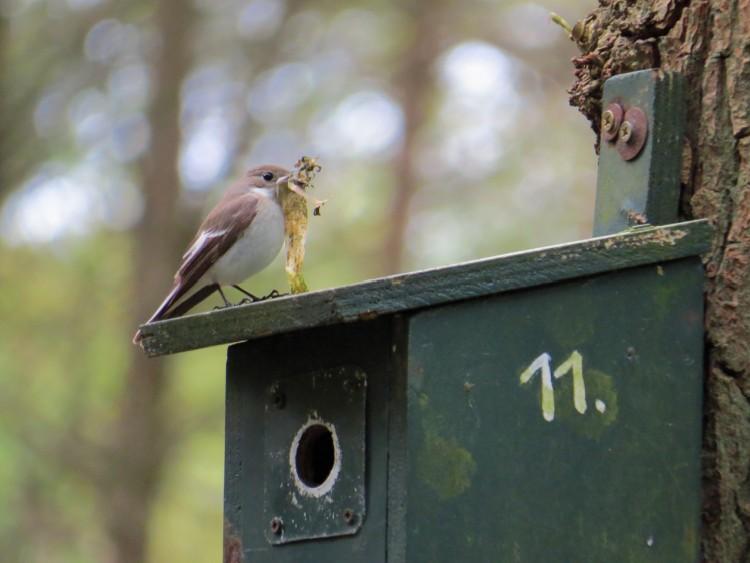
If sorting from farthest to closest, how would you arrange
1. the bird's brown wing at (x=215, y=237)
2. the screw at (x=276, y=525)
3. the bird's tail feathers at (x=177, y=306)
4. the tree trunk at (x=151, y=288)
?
1. the tree trunk at (x=151, y=288)
2. the bird's brown wing at (x=215, y=237)
3. the bird's tail feathers at (x=177, y=306)
4. the screw at (x=276, y=525)

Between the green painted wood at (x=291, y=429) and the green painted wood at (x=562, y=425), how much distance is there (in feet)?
0.50

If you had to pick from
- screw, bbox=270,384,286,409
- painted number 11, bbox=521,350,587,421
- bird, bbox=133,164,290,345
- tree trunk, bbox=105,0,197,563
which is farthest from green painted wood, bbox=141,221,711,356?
tree trunk, bbox=105,0,197,563

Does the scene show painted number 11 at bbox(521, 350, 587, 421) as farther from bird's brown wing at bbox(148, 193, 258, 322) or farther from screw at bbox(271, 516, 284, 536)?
bird's brown wing at bbox(148, 193, 258, 322)

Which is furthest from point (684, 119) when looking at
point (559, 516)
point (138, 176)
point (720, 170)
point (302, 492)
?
point (138, 176)

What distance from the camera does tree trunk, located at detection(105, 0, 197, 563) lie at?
34.3 ft

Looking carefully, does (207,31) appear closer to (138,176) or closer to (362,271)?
(138,176)

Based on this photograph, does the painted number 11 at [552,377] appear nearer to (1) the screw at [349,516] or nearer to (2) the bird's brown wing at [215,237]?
(1) the screw at [349,516]

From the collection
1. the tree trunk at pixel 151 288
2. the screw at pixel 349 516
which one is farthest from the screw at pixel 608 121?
the tree trunk at pixel 151 288

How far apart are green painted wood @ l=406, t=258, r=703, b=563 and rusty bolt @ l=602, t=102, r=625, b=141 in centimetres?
56

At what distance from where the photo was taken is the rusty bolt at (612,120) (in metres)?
3.29

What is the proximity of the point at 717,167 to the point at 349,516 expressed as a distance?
123 cm

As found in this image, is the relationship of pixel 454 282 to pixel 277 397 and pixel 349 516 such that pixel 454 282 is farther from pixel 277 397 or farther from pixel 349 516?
pixel 277 397

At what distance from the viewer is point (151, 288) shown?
34.4ft

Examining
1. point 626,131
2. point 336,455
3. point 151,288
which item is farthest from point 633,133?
point 151,288
